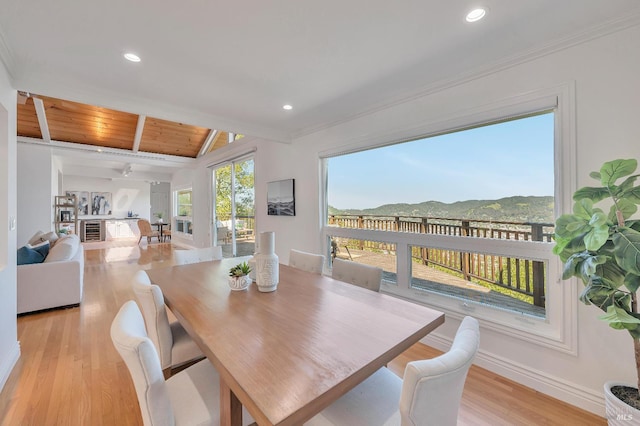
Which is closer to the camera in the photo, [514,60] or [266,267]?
[266,267]

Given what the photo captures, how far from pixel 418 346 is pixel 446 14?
2700 millimetres

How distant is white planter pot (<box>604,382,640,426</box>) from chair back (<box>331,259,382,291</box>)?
133cm

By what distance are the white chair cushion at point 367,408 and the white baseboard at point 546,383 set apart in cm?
143

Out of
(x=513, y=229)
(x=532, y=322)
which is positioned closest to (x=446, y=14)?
(x=513, y=229)

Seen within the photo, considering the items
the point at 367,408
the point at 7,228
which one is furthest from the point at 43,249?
the point at 367,408

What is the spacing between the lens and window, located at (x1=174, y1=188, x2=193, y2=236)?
324 inches

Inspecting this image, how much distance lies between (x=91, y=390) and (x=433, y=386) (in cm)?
243

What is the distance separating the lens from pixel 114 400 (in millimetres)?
1813

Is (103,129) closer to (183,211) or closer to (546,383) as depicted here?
(183,211)

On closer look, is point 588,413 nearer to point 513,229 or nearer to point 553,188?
point 513,229

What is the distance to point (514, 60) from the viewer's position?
2008 mm

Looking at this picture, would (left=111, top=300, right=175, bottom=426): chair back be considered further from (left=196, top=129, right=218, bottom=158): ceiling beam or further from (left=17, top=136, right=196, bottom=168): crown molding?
(left=17, top=136, right=196, bottom=168): crown molding

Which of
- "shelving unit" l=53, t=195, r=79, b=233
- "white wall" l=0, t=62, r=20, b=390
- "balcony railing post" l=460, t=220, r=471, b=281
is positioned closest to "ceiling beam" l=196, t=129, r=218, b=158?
"shelving unit" l=53, t=195, r=79, b=233

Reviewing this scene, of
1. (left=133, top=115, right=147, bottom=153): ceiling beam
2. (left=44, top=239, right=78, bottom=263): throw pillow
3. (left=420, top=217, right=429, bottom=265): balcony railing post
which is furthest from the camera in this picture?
(left=133, top=115, right=147, bottom=153): ceiling beam
